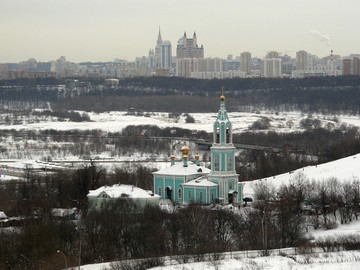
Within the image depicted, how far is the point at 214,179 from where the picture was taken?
85.0 feet

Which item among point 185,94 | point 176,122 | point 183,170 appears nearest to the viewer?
point 183,170

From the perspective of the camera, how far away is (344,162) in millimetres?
32562

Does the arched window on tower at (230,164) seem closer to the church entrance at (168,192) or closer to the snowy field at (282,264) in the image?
the church entrance at (168,192)

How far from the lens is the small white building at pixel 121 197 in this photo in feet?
80.6

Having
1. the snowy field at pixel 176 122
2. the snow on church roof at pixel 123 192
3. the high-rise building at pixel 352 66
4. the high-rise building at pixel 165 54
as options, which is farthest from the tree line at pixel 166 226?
the high-rise building at pixel 165 54

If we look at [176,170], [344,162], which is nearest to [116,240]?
[176,170]

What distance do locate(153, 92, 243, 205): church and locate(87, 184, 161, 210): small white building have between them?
0.89 m

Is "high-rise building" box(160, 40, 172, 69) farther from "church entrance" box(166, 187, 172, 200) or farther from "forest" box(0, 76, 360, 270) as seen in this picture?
"church entrance" box(166, 187, 172, 200)

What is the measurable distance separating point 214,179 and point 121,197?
2587mm

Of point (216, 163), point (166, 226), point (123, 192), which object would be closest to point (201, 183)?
point (216, 163)

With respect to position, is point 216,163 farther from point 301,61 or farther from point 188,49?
point 188,49

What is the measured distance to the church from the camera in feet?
84.6

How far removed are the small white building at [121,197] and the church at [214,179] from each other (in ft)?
2.93

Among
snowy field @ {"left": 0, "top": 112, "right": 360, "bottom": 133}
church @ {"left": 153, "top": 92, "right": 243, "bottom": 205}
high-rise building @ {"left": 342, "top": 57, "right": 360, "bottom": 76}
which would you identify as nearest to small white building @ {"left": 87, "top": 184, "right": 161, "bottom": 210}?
church @ {"left": 153, "top": 92, "right": 243, "bottom": 205}
